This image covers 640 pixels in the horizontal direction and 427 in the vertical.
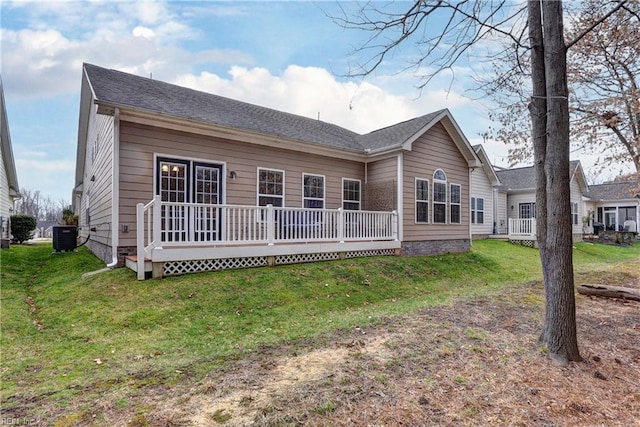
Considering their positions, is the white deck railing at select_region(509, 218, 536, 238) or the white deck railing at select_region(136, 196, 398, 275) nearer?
the white deck railing at select_region(136, 196, 398, 275)

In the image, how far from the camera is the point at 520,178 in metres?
23.5

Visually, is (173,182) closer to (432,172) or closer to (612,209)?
(432,172)

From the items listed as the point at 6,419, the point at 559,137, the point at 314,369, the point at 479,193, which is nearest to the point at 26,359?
the point at 6,419

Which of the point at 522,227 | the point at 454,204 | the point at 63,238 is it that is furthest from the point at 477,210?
the point at 63,238

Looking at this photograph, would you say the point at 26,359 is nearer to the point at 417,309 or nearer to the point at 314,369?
the point at 314,369

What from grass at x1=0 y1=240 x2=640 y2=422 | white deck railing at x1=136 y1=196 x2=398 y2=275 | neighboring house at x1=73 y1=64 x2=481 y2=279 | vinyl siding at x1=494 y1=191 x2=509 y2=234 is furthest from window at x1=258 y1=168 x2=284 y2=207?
vinyl siding at x1=494 y1=191 x2=509 y2=234

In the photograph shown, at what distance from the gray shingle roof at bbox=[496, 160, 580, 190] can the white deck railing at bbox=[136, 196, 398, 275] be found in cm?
1575

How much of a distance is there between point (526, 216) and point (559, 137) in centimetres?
2092

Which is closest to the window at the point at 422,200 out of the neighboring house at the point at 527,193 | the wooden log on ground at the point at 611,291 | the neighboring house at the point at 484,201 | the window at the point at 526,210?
the wooden log on ground at the point at 611,291

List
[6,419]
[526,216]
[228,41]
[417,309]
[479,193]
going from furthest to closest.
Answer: [526,216]
[479,193]
[228,41]
[417,309]
[6,419]

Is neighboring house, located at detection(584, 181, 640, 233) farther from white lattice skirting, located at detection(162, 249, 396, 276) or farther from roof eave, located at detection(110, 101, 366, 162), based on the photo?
white lattice skirting, located at detection(162, 249, 396, 276)

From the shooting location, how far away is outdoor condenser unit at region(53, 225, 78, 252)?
1202cm

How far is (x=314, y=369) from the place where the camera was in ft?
11.4

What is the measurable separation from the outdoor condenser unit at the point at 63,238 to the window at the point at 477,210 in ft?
62.6
